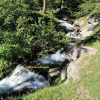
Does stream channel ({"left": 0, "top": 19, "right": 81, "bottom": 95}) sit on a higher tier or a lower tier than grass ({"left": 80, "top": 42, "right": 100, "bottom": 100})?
lower

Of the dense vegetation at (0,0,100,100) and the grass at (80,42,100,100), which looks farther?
the dense vegetation at (0,0,100,100)

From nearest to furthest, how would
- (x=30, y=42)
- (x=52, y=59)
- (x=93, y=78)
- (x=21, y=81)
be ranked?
1. (x=93, y=78)
2. (x=21, y=81)
3. (x=30, y=42)
4. (x=52, y=59)

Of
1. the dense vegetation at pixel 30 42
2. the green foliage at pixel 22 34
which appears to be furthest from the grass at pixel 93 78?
the green foliage at pixel 22 34

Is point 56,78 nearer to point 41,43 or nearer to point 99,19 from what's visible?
point 41,43

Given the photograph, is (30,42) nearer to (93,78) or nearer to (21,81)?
(21,81)

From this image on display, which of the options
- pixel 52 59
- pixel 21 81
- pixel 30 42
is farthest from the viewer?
pixel 52 59

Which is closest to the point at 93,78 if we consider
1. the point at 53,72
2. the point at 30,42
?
the point at 53,72

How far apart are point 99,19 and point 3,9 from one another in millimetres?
20326

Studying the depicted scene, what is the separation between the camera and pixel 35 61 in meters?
12.8

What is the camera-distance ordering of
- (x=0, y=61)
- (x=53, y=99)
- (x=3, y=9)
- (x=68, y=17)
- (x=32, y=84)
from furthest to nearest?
(x=68, y=17)
(x=3, y=9)
(x=32, y=84)
(x=0, y=61)
(x=53, y=99)

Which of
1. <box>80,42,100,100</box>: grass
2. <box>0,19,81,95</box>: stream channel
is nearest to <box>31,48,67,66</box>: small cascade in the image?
<box>0,19,81,95</box>: stream channel

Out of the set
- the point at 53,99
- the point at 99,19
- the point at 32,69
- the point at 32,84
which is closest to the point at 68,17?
the point at 99,19

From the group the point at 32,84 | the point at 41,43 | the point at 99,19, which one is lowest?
the point at 32,84

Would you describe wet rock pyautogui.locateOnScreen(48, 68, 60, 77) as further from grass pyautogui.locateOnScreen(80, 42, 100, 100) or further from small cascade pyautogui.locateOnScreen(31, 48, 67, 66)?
grass pyautogui.locateOnScreen(80, 42, 100, 100)
